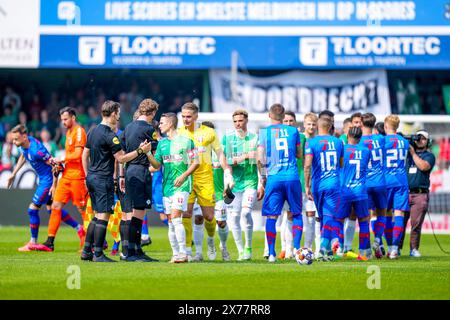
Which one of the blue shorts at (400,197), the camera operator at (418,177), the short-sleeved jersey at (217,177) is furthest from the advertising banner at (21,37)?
the blue shorts at (400,197)

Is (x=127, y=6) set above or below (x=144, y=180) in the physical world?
above

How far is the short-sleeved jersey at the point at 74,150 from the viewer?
16330mm


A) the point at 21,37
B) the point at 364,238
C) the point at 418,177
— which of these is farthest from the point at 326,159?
the point at 21,37

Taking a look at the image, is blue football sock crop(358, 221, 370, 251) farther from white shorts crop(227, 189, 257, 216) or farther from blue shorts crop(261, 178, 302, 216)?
white shorts crop(227, 189, 257, 216)

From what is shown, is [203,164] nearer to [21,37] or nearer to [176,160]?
[176,160]

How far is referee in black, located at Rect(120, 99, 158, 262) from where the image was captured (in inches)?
549

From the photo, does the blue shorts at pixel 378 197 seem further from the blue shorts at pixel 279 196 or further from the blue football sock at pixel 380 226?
the blue shorts at pixel 279 196

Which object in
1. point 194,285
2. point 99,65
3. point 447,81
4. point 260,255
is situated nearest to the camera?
point 194,285

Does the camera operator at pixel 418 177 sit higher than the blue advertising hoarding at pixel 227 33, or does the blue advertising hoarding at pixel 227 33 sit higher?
the blue advertising hoarding at pixel 227 33

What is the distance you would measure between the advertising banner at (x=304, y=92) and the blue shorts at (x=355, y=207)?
1315 cm
